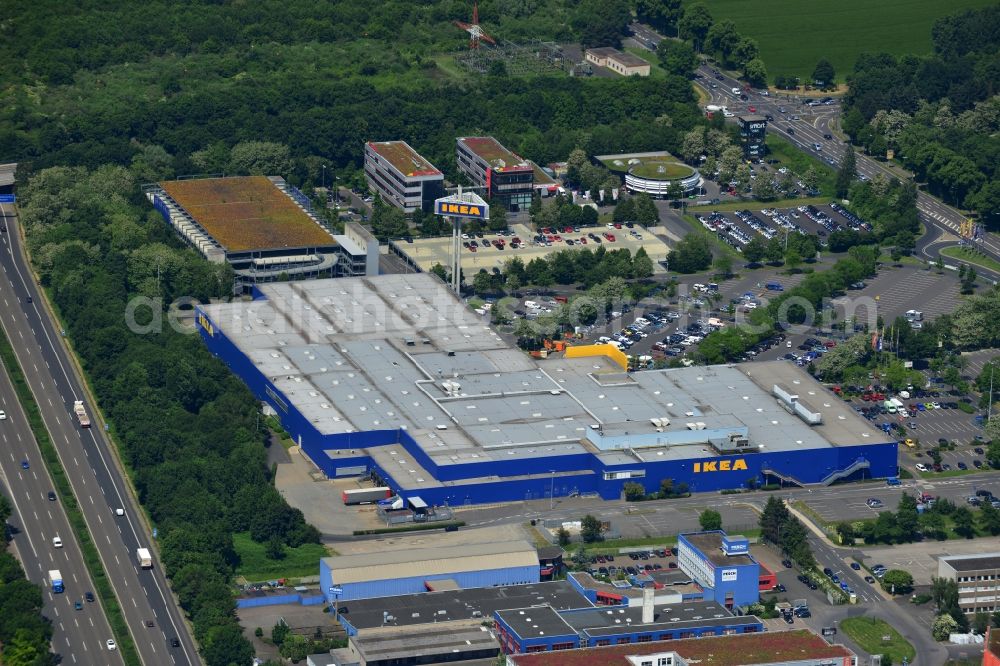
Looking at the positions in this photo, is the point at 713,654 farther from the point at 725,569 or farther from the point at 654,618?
the point at 725,569

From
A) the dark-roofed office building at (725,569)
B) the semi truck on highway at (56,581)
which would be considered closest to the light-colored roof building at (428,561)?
the dark-roofed office building at (725,569)

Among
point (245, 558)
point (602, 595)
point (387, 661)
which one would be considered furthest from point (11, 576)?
point (602, 595)

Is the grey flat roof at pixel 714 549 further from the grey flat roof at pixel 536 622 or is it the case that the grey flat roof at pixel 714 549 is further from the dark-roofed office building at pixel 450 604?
the grey flat roof at pixel 536 622

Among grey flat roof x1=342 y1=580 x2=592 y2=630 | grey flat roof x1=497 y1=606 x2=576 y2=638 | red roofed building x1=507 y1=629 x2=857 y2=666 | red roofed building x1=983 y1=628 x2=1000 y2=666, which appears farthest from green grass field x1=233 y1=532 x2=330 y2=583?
red roofed building x1=983 y1=628 x2=1000 y2=666

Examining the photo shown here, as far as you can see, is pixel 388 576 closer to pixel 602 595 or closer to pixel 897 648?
pixel 602 595

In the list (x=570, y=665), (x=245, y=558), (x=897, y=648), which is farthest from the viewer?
(x=245, y=558)

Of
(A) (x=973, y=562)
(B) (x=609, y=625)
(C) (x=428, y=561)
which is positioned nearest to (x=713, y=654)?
(B) (x=609, y=625)
